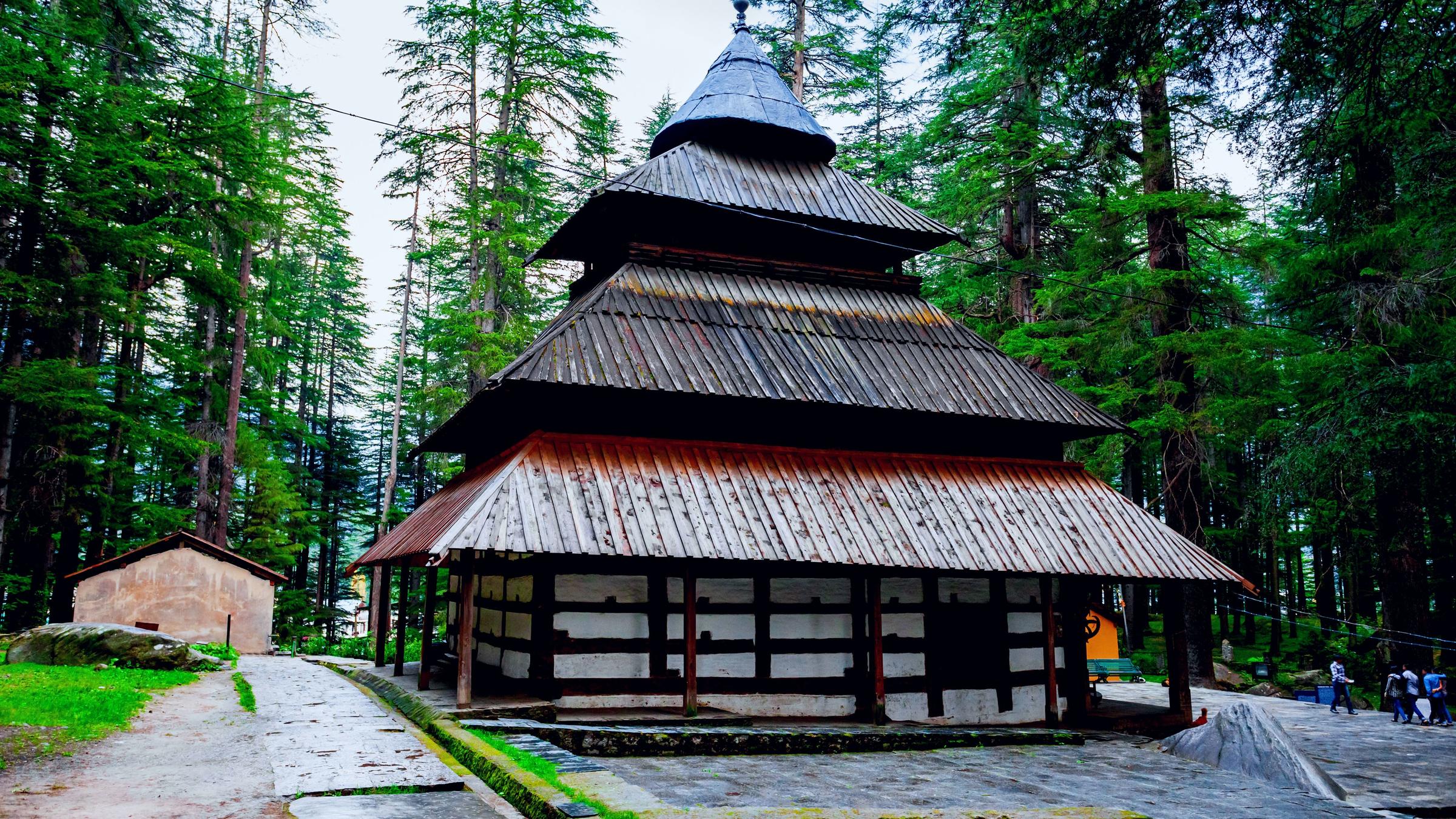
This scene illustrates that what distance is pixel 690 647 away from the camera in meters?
12.0

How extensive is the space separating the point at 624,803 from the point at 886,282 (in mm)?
12773

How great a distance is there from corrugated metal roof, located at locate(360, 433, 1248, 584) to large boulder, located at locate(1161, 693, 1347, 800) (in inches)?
90.8

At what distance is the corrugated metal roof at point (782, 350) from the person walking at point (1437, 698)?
9629mm

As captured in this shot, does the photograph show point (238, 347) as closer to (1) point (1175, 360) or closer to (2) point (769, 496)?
(2) point (769, 496)

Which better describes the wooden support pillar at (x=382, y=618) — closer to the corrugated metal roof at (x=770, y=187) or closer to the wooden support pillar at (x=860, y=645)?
the corrugated metal roof at (x=770, y=187)

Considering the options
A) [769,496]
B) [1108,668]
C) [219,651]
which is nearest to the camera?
[769,496]

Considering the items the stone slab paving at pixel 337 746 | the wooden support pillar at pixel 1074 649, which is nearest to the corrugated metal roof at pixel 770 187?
the wooden support pillar at pixel 1074 649

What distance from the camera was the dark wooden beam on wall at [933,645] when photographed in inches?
565

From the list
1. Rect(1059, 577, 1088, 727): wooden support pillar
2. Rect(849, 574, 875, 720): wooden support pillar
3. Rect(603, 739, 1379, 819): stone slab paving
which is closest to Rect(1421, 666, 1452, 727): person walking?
→ Rect(1059, 577, 1088, 727): wooden support pillar

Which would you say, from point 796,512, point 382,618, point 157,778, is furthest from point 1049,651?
point 382,618

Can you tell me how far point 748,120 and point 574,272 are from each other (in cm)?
2105

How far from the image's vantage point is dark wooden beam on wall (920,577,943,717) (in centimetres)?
1435

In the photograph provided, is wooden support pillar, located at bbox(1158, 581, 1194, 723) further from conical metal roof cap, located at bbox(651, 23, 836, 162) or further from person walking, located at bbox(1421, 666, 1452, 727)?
conical metal roof cap, located at bbox(651, 23, 836, 162)


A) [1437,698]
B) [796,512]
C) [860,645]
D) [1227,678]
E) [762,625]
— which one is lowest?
[1227,678]
